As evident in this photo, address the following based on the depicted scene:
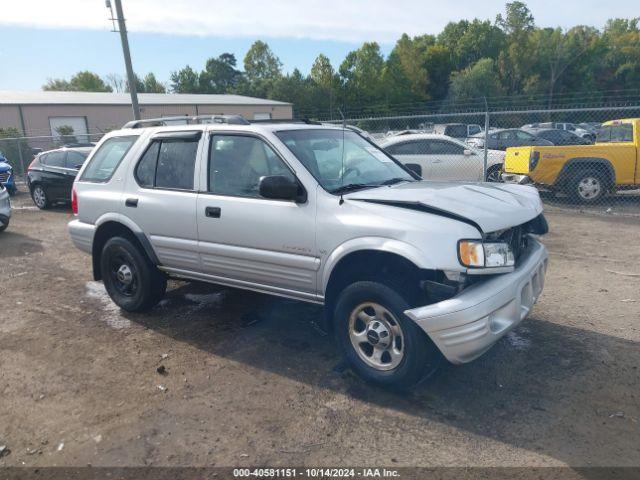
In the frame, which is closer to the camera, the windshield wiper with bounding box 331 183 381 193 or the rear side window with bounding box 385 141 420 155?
the windshield wiper with bounding box 331 183 381 193

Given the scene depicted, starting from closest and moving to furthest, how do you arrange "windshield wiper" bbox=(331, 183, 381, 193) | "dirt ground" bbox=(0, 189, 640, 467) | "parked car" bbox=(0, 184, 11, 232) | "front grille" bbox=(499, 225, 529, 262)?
1. "dirt ground" bbox=(0, 189, 640, 467)
2. "front grille" bbox=(499, 225, 529, 262)
3. "windshield wiper" bbox=(331, 183, 381, 193)
4. "parked car" bbox=(0, 184, 11, 232)

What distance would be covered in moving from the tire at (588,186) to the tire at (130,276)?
898 centimetres

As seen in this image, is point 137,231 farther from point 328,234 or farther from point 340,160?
point 328,234

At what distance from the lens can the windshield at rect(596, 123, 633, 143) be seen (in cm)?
1092

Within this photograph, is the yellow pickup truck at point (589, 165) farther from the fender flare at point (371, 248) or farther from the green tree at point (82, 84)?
the green tree at point (82, 84)

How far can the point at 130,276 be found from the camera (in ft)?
18.0

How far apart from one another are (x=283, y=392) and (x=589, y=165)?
944 cm

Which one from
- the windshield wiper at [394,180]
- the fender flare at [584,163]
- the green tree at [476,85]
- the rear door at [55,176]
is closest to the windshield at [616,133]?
the fender flare at [584,163]

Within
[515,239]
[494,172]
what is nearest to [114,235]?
[515,239]

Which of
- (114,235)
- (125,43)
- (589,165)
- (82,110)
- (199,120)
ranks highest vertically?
(125,43)

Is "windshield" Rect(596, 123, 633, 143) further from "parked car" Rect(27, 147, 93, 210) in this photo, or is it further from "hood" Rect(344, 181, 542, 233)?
"parked car" Rect(27, 147, 93, 210)

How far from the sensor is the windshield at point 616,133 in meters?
10.9

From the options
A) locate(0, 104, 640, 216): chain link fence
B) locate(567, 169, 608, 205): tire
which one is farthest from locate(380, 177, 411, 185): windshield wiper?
locate(567, 169, 608, 205): tire

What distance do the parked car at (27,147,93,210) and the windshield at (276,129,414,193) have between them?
10.1 m
